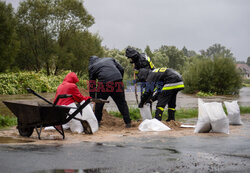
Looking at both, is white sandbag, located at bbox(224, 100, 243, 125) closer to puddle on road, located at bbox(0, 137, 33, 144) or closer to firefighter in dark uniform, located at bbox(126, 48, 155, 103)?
firefighter in dark uniform, located at bbox(126, 48, 155, 103)

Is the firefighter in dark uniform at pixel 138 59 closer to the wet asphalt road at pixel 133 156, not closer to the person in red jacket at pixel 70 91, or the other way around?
the person in red jacket at pixel 70 91

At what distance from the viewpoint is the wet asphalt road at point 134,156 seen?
4.45 metres

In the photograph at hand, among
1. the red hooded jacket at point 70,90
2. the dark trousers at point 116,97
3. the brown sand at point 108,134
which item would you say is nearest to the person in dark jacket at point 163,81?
the brown sand at point 108,134

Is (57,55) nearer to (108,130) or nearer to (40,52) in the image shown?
(40,52)

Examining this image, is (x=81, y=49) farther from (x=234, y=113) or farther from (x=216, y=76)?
(x=234, y=113)

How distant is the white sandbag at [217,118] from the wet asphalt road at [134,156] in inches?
31.4

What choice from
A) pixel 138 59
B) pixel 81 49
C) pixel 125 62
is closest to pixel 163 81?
pixel 138 59

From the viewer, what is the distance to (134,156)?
5266 millimetres

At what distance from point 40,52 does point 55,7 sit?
3920mm

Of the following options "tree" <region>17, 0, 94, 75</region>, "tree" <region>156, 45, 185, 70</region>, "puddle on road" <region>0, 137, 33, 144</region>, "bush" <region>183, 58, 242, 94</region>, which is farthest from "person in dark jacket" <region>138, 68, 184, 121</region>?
"tree" <region>156, 45, 185, 70</region>

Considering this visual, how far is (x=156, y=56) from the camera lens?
7206 cm

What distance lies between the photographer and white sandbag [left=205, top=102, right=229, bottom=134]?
7699 millimetres

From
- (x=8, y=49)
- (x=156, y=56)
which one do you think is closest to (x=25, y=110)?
(x=8, y=49)

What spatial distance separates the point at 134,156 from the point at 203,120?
9.78ft
